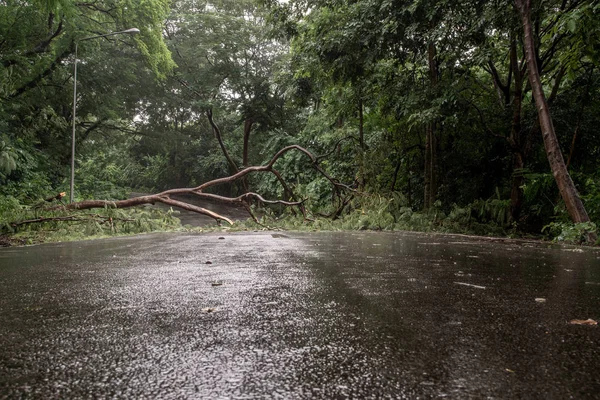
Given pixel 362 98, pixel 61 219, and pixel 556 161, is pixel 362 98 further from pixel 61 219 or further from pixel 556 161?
pixel 61 219

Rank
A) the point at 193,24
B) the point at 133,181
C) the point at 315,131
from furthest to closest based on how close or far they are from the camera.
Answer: the point at 133,181 → the point at 193,24 → the point at 315,131

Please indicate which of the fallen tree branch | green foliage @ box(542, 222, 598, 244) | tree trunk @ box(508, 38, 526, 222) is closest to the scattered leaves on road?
green foliage @ box(542, 222, 598, 244)

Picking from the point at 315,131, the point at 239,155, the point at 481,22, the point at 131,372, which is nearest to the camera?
the point at 131,372

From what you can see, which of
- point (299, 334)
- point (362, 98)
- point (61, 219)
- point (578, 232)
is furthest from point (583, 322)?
point (362, 98)

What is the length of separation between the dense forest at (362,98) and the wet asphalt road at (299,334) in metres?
4.36

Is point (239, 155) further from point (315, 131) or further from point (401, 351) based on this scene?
point (401, 351)

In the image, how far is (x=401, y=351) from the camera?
1.69 metres

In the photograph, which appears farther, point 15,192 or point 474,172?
point 15,192

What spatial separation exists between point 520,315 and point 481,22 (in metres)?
7.59

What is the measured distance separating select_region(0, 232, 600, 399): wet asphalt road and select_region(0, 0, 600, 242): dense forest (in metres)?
4.36

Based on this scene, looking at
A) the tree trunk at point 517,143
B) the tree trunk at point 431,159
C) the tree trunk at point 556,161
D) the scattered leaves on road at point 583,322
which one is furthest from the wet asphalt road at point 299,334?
the tree trunk at point 431,159

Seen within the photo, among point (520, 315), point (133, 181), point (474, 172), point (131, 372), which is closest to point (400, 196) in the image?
point (474, 172)

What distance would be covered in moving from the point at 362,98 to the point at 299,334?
12828 mm

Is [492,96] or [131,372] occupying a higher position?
[492,96]
